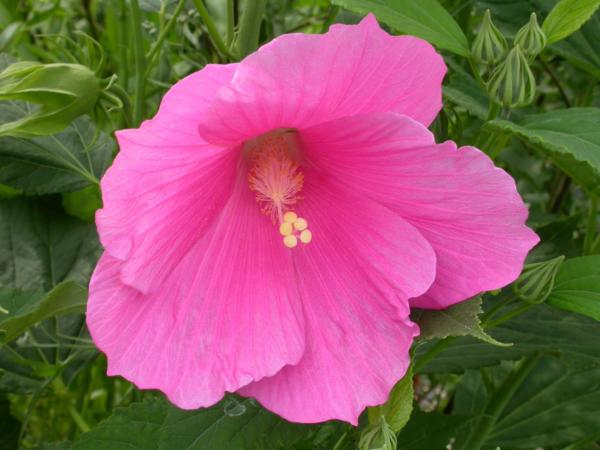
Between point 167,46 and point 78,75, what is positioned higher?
point 78,75

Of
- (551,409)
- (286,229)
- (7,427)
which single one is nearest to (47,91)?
(286,229)

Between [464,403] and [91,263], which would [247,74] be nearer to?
[91,263]

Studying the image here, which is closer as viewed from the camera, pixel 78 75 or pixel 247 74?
pixel 247 74

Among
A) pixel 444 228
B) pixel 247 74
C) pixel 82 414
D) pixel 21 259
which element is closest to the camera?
pixel 247 74

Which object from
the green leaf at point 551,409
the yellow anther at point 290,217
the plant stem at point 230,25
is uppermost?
the plant stem at point 230,25

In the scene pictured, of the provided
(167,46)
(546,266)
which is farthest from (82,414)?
(546,266)

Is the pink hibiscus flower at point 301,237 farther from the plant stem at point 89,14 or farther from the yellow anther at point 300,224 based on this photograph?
the plant stem at point 89,14

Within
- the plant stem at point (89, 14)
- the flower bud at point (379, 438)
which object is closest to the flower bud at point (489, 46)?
the flower bud at point (379, 438)

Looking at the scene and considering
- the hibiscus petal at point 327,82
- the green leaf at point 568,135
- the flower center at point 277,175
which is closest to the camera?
the hibiscus petal at point 327,82
